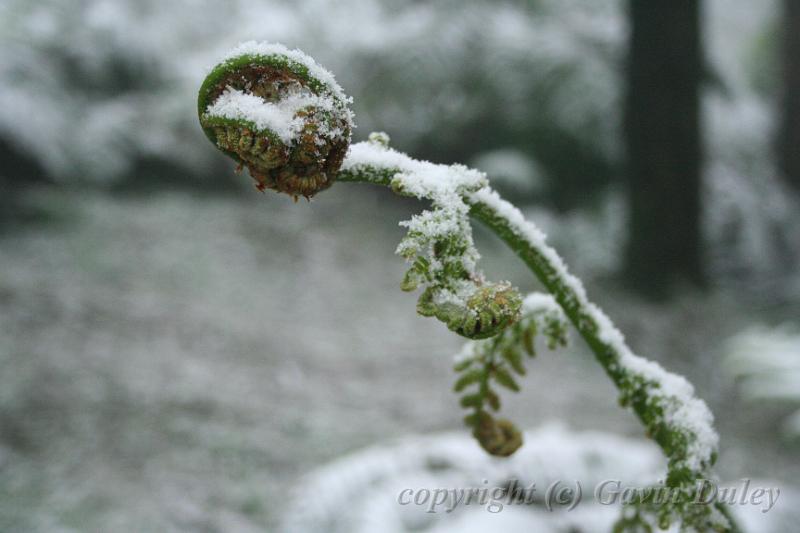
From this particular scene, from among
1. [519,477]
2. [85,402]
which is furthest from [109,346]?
[519,477]

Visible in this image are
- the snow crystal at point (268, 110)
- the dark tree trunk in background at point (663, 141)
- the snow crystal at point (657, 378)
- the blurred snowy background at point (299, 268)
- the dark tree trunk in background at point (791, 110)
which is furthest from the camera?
the dark tree trunk in background at point (791, 110)

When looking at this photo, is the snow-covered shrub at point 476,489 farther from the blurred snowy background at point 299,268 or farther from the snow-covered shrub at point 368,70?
the snow-covered shrub at point 368,70

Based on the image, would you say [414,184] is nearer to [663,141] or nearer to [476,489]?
[476,489]

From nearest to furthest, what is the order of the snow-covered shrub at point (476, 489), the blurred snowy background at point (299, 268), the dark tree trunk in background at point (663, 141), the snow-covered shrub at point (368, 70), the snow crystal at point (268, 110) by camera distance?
the snow crystal at point (268, 110) < the snow-covered shrub at point (476, 489) < the blurred snowy background at point (299, 268) < the dark tree trunk in background at point (663, 141) < the snow-covered shrub at point (368, 70)

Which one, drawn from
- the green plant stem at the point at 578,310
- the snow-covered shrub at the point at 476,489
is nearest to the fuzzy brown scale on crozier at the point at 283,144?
the green plant stem at the point at 578,310

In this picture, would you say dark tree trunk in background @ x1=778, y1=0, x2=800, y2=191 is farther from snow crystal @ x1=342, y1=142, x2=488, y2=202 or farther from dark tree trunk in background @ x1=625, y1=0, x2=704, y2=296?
snow crystal @ x1=342, y1=142, x2=488, y2=202
